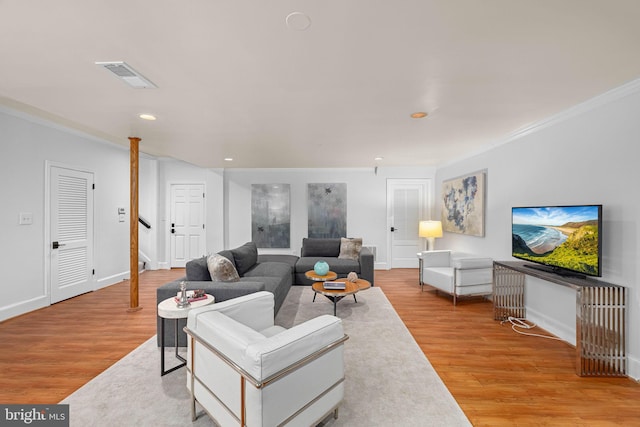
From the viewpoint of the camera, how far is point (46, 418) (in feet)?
6.06

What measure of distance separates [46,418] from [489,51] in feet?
12.6

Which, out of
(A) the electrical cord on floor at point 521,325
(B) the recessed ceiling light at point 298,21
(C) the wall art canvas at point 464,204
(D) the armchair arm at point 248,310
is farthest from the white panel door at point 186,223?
(A) the electrical cord on floor at point 521,325

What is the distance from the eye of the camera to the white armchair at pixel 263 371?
1.35 metres

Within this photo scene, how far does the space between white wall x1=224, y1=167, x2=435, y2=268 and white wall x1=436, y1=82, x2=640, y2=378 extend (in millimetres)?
2693

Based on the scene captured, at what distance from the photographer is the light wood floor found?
1.96 metres

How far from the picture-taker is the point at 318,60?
1949mm

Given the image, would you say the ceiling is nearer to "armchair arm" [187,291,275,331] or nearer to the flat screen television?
the flat screen television

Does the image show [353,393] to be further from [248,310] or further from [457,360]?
[457,360]

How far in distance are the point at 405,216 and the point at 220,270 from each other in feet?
15.7

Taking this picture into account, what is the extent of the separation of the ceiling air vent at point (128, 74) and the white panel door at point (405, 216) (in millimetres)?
5360

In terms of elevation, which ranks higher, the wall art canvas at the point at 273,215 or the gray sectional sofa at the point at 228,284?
the wall art canvas at the point at 273,215

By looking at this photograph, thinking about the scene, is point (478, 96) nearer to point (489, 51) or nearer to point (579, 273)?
point (489, 51)

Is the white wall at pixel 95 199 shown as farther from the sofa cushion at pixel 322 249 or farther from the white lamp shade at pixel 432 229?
the white lamp shade at pixel 432 229

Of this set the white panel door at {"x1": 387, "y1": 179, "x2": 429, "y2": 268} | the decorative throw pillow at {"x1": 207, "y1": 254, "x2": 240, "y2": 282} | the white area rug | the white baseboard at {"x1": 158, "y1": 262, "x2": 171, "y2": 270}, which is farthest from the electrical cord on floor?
the white baseboard at {"x1": 158, "y1": 262, "x2": 171, "y2": 270}
